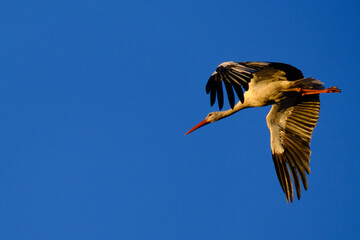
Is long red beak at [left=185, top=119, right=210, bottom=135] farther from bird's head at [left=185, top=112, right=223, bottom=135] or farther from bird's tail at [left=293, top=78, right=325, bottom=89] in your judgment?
bird's tail at [left=293, top=78, right=325, bottom=89]

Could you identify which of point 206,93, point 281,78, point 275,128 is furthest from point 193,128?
point 206,93

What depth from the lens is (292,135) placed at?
32.2 ft

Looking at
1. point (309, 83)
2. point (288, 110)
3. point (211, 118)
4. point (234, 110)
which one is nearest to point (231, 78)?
point (309, 83)

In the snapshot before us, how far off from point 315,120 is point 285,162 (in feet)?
3.34

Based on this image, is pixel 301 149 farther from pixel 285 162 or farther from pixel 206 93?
pixel 206 93

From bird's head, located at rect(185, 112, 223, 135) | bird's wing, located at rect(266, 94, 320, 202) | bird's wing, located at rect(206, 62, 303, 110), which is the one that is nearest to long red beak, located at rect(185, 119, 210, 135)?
bird's head, located at rect(185, 112, 223, 135)

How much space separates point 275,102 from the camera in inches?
372

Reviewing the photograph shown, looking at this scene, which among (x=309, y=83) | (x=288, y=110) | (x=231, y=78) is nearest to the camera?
(x=231, y=78)

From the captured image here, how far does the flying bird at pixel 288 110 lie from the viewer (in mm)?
8961

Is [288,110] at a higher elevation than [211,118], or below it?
below

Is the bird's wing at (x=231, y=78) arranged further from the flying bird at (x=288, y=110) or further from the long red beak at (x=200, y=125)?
the long red beak at (x=200, y=125)

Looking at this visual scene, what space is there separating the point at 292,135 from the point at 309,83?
138 cm

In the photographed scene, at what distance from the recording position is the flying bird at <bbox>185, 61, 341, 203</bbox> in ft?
29.4

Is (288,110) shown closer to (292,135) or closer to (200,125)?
(292,135)
